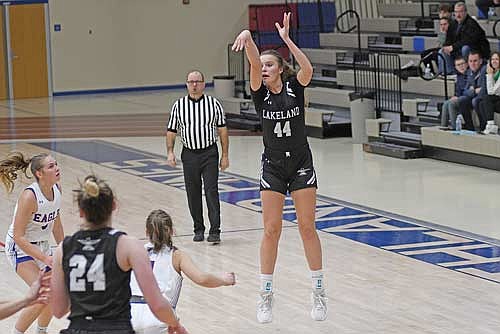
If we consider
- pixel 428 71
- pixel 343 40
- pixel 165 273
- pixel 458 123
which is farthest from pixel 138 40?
pixel 165 273

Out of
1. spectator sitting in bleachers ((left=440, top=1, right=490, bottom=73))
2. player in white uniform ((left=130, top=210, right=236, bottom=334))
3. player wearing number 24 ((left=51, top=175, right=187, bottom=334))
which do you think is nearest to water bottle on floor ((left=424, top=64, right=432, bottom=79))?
spectator sitting in bleachers ((left=440, top=1, right=490, bottom=73))

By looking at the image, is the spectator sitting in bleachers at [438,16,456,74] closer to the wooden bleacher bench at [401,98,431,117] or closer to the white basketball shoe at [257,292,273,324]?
the wooden bleacher bench at [401,98,431,117]

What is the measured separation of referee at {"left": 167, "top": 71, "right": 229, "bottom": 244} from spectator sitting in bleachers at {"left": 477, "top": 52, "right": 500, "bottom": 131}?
5718 millimetres

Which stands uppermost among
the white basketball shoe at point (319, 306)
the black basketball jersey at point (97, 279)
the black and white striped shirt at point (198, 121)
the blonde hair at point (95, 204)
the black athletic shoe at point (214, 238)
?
the black and white striped shirt at point (198, 121)

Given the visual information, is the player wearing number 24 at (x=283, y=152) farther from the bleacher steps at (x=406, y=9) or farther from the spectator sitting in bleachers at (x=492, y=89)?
the bleacher steps at (x=406, y=9)

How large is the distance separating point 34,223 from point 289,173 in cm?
193

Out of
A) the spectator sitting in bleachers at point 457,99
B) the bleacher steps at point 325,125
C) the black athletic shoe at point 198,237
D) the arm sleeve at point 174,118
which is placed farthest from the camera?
the bleacher steps at point 325,125

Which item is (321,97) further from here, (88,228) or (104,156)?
(88,228)

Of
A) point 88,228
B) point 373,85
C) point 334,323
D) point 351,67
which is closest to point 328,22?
point 351,67

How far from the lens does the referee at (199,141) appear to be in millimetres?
11117

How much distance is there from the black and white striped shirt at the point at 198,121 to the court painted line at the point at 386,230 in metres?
1.78

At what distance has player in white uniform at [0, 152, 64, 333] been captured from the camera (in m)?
6.96

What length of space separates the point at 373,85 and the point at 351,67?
6.50ft

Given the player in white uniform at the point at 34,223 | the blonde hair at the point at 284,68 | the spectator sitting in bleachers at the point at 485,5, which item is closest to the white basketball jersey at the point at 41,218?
the player in white uniform at the point at 34,223
